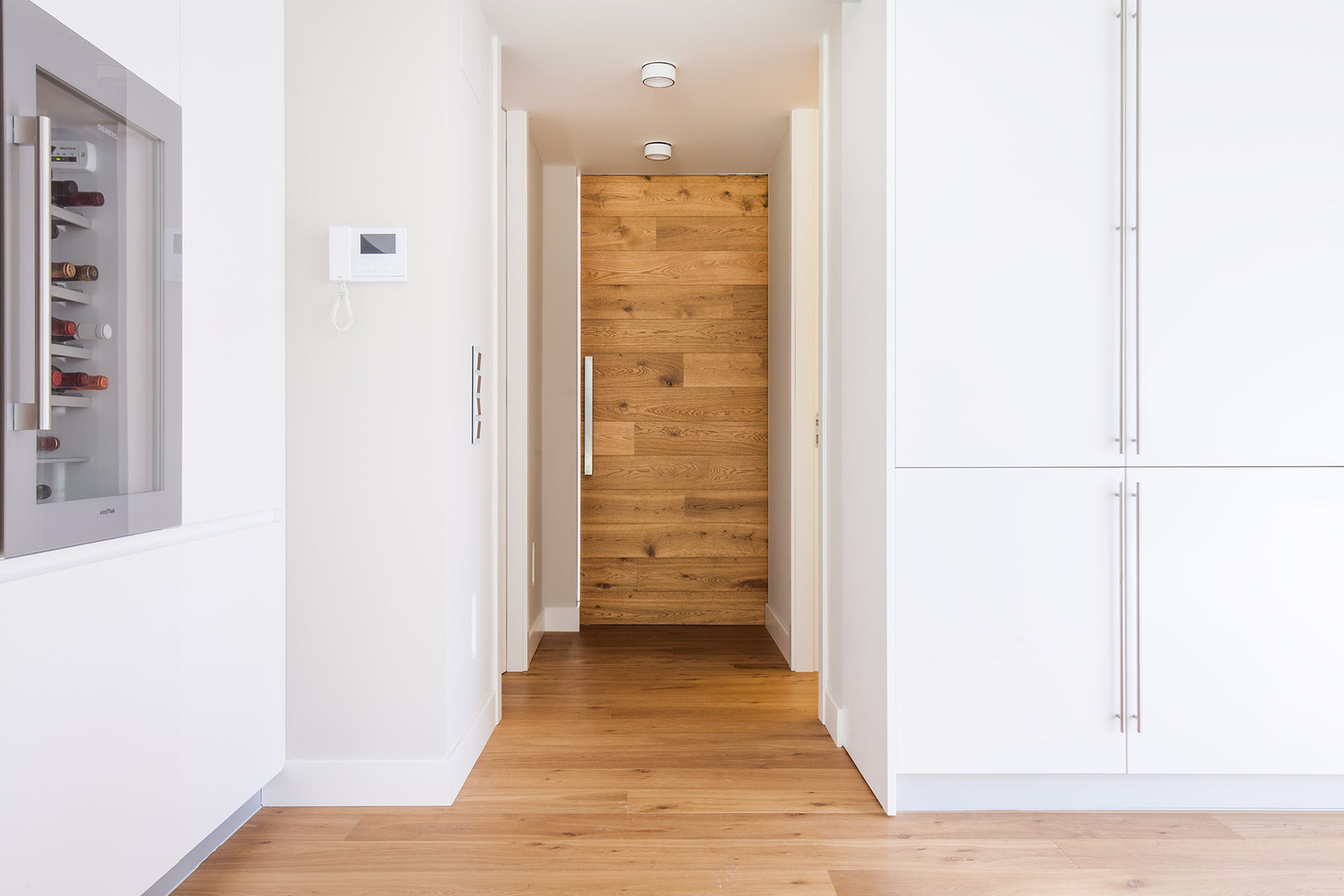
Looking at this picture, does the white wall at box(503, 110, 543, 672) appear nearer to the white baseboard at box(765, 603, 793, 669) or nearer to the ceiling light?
the ceiling light

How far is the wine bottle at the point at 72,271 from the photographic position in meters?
1.35

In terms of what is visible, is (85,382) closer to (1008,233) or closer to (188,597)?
(188,597)

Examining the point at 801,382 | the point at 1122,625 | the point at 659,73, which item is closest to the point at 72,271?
the point at 659,73

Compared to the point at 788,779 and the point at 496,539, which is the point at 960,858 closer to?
the point at 788,779

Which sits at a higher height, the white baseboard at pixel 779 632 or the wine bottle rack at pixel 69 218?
the wine bottle rack at pixel 69 218

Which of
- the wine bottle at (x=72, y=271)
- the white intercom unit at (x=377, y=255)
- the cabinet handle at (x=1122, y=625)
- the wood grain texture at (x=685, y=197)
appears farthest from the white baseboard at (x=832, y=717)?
the wood grain texture at (x=685, y=197)

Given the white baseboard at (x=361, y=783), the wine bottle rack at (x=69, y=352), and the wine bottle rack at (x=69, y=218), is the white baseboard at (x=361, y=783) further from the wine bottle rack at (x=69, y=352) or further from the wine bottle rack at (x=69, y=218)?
the wine bottle rack at (x=69, y=218)

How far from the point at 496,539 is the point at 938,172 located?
184 centimetres

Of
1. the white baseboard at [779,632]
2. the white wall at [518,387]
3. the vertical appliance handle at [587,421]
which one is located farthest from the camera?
the vertical appliance handle at [587,421]

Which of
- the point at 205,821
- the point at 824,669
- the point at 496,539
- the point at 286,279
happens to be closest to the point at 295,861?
the point at 205,821

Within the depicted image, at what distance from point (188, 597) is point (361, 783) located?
0.77 meters

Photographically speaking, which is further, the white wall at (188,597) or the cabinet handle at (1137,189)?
the cabinet handle at (1137,189)

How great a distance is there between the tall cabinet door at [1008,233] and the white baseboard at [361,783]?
152 centimetres

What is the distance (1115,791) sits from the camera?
7.11 ft
